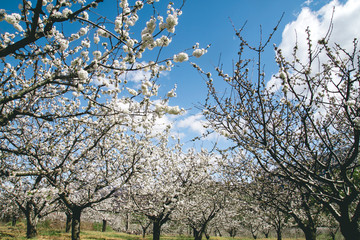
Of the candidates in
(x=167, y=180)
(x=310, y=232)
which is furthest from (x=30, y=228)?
(x=310, y=232)

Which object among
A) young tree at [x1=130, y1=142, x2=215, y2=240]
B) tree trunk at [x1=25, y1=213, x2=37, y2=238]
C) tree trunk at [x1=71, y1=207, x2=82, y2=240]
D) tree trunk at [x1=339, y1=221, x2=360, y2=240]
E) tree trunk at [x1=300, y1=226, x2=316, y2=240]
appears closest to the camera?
tree trunk at [x1=339, y1=221, x2=360, y2=240]

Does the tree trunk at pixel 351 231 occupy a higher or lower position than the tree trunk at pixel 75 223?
higher

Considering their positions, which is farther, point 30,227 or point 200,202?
point 200,202

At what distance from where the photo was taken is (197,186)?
13453 mm

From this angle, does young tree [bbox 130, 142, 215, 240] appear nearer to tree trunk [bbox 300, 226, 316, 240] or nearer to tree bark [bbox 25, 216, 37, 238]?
tree trunk [bbox 300, 226, 316, 240]

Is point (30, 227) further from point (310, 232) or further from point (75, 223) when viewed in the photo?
point (310, 232)

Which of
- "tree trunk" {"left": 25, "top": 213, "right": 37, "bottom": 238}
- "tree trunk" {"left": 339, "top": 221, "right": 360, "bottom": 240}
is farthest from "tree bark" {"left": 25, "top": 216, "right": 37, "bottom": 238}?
"tree trunk" {"left": 339, "top": 221, "right": 360, "bottom": 240}

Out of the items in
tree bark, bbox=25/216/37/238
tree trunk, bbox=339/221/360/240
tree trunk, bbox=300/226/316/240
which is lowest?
tree bark, bbox=25/216/37/238

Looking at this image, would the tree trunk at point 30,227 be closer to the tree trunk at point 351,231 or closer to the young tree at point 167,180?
the young tree at point 167,180

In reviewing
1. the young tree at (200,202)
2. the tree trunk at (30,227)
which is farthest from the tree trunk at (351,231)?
the tree trunk at (30,227)

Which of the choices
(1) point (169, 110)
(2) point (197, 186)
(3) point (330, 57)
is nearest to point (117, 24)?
(1) point (169, 110)

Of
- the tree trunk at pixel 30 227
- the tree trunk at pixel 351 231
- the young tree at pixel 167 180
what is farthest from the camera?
the tree trunk at pixel 30 227

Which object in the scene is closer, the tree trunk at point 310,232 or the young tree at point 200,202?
the tree trunk at point 310,232

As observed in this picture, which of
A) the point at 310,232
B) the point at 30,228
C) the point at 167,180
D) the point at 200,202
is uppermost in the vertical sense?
the point at 167,180
